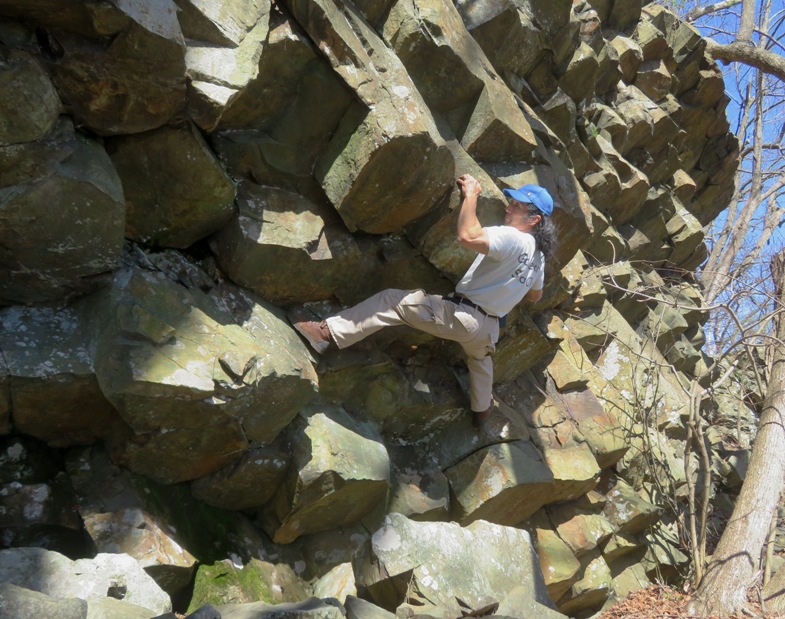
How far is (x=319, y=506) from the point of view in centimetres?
461

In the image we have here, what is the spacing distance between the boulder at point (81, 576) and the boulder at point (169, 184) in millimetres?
2074

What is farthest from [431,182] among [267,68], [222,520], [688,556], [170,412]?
[688,556]

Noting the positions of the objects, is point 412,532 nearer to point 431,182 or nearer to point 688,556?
point 431,182

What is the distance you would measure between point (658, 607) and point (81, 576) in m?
5.60

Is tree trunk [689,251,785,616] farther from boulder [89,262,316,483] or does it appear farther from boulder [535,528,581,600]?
boulder [89,262,316,483]

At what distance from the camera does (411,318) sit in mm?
5004

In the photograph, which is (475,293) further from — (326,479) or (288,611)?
(288,611)

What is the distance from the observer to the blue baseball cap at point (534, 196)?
5.13 meters

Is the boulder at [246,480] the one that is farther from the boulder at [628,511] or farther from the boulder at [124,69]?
the boulder at [628,511]

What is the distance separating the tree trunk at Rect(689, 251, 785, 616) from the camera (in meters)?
6.32

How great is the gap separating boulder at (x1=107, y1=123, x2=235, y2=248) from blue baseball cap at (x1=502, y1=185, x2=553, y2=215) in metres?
2.17

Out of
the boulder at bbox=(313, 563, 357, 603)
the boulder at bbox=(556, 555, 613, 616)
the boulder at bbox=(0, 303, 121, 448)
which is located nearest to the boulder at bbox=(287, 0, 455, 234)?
the boulder at bbox=(0, 303, 121, 448)

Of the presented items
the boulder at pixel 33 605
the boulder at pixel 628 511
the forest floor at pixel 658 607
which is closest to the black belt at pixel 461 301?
the boulder at pixel 33 605

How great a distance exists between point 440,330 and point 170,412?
7.03 ft
